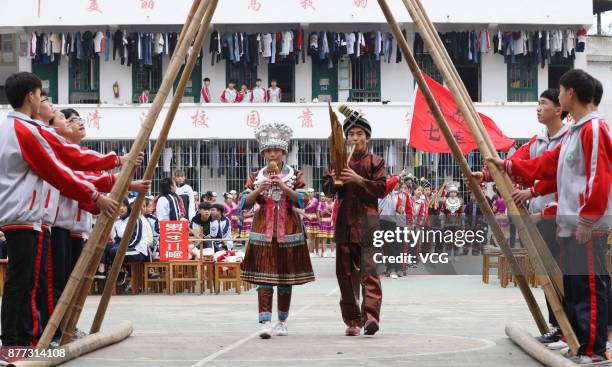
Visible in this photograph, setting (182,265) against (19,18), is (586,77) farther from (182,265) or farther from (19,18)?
(19,18)

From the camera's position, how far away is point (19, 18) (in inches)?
1414

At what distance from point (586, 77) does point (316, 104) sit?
27.2m

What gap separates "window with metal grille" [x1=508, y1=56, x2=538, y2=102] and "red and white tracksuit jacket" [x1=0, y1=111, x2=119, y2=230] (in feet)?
102

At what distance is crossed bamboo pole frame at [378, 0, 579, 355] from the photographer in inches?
307

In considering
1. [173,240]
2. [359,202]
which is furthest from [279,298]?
[173,240]

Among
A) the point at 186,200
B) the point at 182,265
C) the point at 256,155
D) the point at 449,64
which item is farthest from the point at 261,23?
the point at 449,64

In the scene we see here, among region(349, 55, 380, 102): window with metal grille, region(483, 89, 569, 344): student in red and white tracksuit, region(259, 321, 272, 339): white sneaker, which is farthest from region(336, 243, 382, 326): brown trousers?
region(349, 55, 380, 102): window with metal grille

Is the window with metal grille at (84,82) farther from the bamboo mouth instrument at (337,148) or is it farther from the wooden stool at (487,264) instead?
the bamboo mouth instrument at (337,148)

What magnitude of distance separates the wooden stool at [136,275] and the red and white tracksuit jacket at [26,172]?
8719 millimetres

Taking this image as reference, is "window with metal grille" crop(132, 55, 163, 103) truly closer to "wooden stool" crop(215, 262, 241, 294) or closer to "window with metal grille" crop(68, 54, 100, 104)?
"window with metal grille" crop(68, 54, 100, 104)

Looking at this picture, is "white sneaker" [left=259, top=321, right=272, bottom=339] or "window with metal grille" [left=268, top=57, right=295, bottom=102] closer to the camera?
"white sneaker" [left=259, top=321, right=272, bottom=339]

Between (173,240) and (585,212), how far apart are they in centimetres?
985

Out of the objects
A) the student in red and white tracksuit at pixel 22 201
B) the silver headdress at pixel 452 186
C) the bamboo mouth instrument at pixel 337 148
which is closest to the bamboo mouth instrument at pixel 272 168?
the bamboo mouth instrument at pixel 337 148

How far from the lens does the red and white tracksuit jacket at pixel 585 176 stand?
23.7 ft
